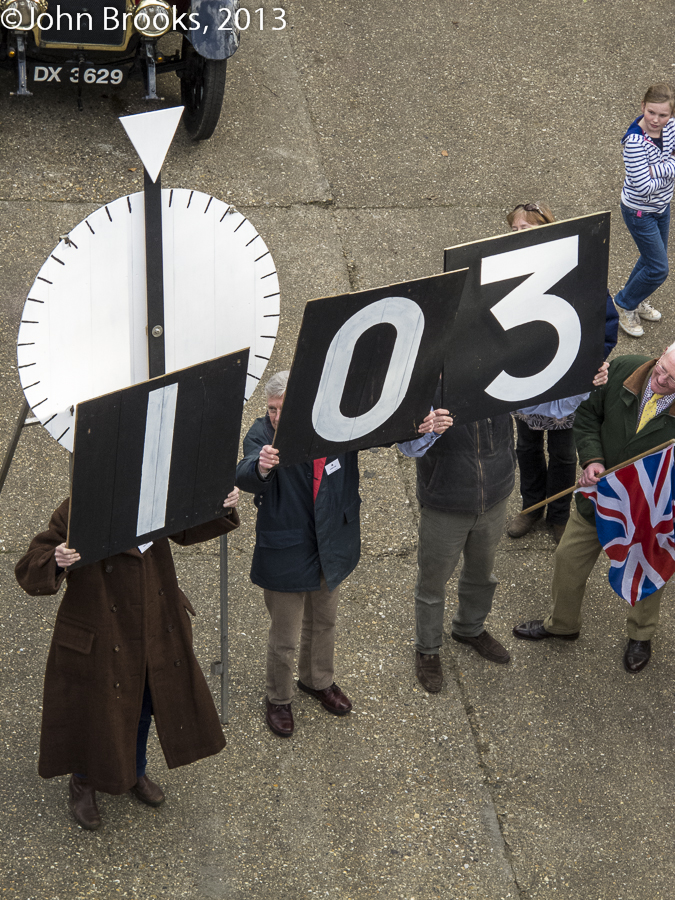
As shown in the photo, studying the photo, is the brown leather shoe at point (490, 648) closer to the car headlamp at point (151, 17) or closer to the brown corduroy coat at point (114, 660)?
the brown corduroy coat at point (114, 660)

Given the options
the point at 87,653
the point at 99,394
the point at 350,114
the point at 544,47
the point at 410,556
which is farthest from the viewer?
the point at 544,47

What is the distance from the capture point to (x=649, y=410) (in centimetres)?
495

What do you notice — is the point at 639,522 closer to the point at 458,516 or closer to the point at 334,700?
the point at 458,516

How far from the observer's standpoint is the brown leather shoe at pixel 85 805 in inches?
171

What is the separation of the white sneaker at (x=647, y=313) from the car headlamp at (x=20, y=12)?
477cm

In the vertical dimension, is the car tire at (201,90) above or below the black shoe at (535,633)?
above

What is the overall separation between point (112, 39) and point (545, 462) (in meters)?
4.44

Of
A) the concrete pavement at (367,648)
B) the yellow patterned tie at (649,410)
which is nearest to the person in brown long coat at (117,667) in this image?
the concrete pavement at (367,648)

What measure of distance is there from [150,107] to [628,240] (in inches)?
157

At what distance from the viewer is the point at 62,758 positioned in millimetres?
4156

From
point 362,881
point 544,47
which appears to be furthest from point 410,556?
point 544,47

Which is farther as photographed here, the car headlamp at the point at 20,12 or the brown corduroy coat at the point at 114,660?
the car headlamp at the point at 20,12

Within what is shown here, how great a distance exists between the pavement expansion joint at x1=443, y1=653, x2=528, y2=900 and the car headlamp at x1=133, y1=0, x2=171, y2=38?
16.1 ft

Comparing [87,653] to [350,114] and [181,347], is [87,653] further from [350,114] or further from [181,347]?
[350,114]
